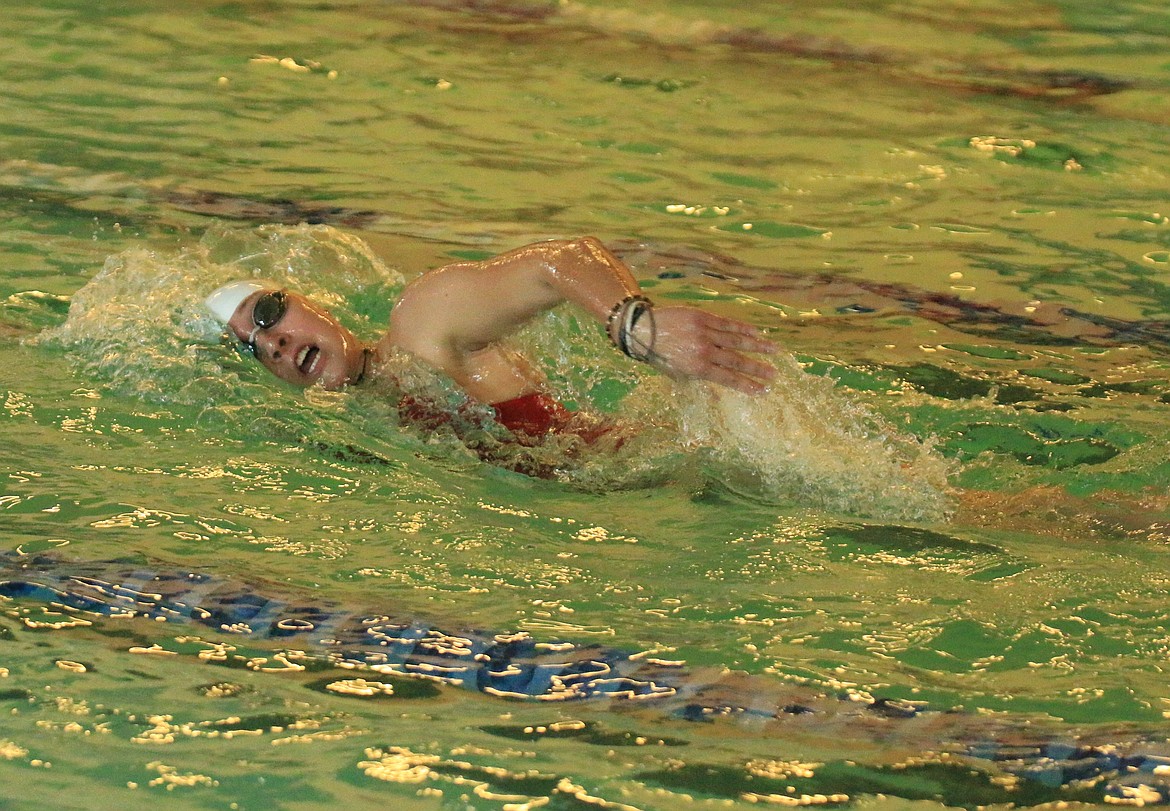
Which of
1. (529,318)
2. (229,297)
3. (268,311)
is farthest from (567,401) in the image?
(229,297)

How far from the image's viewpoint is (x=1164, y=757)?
1997 millimetres

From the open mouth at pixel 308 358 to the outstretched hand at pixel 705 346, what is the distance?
1.26 metres

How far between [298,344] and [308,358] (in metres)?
0.05

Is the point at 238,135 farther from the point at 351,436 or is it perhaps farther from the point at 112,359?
the point at 351,436

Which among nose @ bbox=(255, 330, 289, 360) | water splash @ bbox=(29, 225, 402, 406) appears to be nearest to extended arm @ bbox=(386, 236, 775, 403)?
nose @ bbox=(255, 330, 289, 360)

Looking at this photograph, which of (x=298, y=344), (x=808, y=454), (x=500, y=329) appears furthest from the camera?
(x=298, y=344)

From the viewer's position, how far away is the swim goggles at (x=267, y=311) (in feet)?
12.0

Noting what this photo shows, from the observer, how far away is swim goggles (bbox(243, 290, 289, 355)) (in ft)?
12.0

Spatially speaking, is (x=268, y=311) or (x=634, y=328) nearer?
(x=634, y=328)

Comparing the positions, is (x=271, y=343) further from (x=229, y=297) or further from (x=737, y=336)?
(x=737, y=336)

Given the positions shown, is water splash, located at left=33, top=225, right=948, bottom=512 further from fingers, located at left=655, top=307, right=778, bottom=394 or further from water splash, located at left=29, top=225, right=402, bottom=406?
fingers, located at left=655, top=307, right=778, bottom=394

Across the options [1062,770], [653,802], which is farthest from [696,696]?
[1062,770]

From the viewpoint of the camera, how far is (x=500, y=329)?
10.9 ft

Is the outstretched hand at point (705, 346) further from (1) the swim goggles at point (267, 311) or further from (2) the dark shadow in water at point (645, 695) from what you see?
(1) the swim goggles at point (267, 311)
